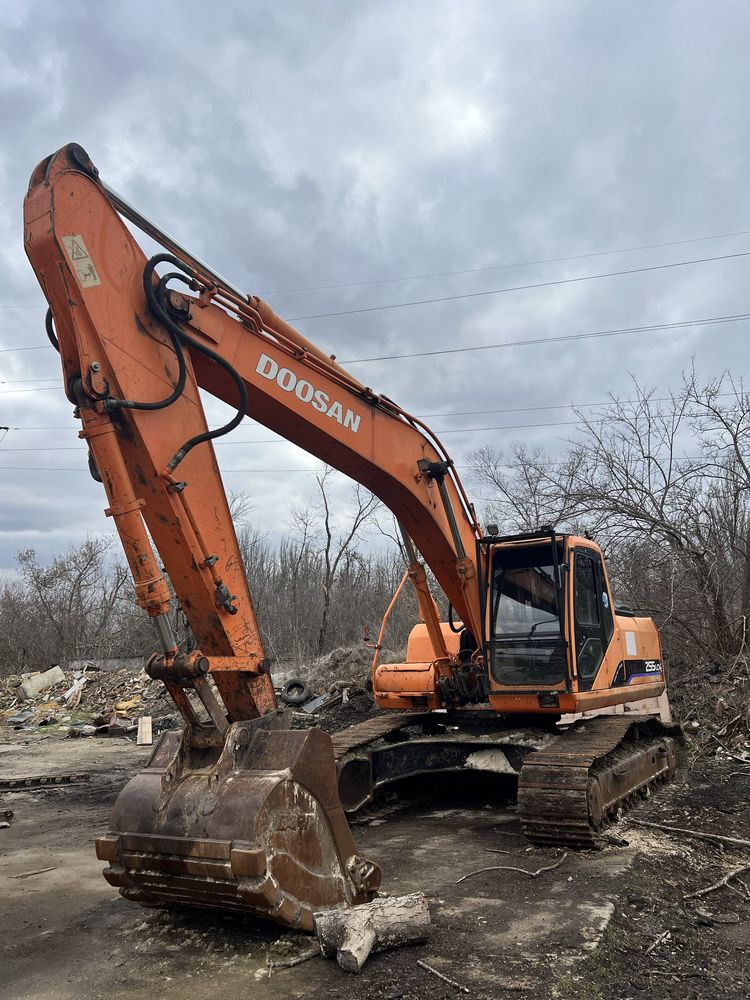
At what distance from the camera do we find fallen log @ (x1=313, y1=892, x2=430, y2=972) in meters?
4.12

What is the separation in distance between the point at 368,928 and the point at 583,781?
2.68 metres

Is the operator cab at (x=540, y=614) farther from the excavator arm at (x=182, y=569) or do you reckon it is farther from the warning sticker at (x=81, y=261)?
the warning sticker at (x=81, y=261)

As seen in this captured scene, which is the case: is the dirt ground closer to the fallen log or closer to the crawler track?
the fallen log

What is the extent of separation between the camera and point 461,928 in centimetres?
474

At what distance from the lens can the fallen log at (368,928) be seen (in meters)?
4.12

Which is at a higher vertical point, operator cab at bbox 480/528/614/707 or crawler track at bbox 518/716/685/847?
operator cab at bbox 480/528/614/707

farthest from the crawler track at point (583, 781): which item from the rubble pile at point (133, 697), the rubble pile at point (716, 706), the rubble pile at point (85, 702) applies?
the rubble pile at point (85, 702)

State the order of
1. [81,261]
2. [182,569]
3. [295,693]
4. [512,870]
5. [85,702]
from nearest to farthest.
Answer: [81,261] < [182,569] < [512,870] < [295,693] < [85,702]

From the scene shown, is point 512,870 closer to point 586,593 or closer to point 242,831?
point 242,831

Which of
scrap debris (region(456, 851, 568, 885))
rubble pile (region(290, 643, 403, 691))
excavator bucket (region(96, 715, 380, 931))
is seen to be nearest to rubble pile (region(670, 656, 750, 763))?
scrap debris (region(456, 851, 568, 885))

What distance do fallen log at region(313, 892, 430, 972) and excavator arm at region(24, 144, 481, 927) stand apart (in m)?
0.16

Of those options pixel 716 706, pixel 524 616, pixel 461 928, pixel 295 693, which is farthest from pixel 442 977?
pixel 295 693

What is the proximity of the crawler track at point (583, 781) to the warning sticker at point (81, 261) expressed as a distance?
16.3ft

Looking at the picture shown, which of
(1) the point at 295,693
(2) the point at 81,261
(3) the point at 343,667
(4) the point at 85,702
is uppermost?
(2) the point at 81,261
